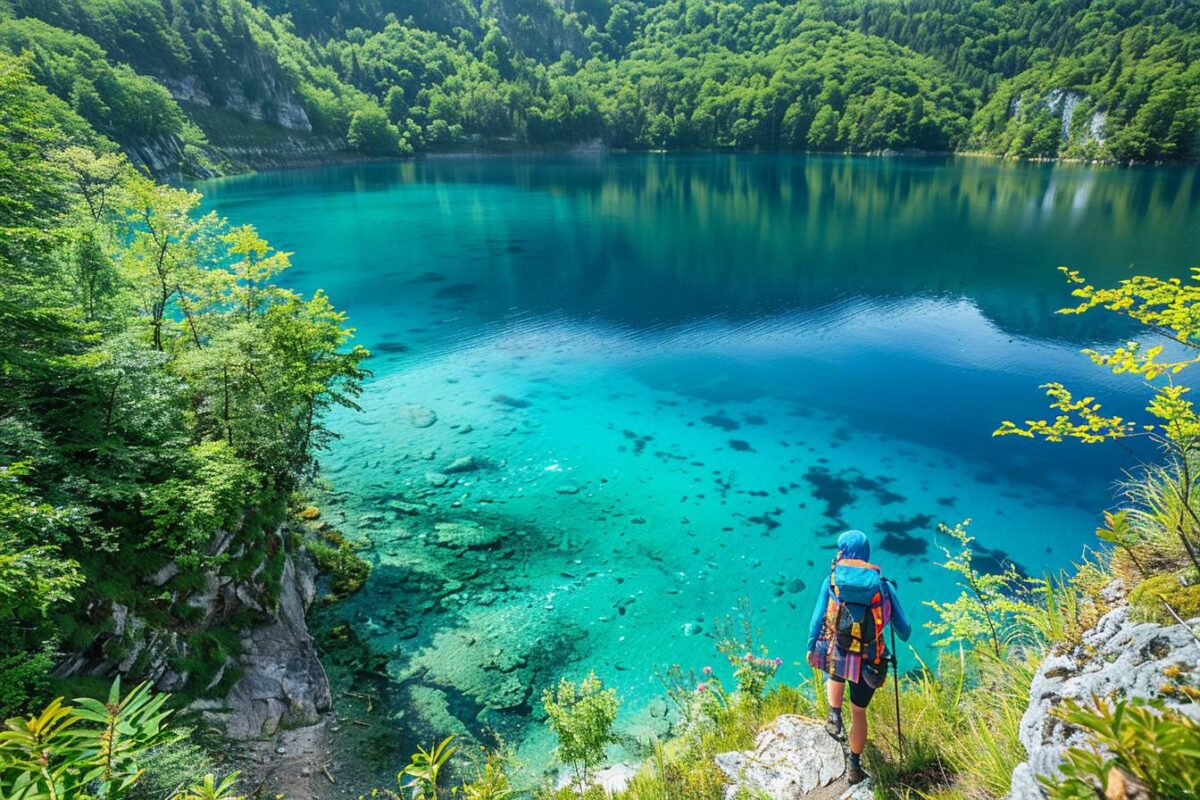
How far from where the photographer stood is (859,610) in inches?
261

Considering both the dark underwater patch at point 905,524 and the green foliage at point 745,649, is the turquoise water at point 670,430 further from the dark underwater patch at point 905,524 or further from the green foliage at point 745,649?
the green foliage at point 745,649

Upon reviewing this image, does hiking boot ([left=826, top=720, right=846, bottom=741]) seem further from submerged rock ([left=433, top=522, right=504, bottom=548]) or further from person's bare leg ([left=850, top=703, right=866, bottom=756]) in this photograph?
submerged rock ([left=433, top=522, right=504, bottom=548])

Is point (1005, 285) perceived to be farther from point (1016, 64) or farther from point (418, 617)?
point (1016, 64)

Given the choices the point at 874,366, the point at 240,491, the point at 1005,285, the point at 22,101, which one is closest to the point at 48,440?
the point at 240,491

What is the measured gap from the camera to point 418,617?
1471 centimetres

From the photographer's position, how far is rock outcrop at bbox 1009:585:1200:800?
13.1 ft

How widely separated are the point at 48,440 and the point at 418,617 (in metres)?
8.43

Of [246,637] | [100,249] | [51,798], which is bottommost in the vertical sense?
[246,637]

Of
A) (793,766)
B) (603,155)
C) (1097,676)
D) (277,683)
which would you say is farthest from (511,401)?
(603,155)

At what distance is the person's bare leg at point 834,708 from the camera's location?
714 centimetres

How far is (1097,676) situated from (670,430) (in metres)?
20.7

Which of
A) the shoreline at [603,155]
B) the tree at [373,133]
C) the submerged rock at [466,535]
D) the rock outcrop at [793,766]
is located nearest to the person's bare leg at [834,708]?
the rock outcrop at [793,766]

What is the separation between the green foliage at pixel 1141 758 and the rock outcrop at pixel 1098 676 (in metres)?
1.75

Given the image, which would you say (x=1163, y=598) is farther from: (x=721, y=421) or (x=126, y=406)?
(x=721, y=421)
